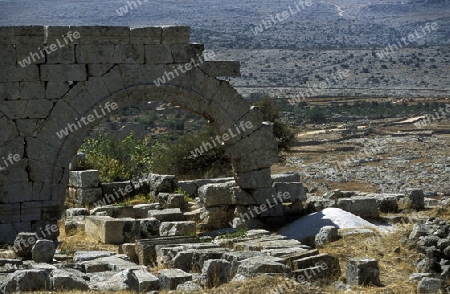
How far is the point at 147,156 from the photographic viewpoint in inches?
1122

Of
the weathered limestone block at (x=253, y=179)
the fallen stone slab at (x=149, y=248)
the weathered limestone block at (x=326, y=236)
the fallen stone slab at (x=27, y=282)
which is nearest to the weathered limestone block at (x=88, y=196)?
the weathered limestone block at (x=253, y=179)

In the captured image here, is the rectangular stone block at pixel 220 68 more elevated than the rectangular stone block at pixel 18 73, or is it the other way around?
the rectangular stone block at pixel 220 68

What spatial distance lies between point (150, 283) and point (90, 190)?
9285mm

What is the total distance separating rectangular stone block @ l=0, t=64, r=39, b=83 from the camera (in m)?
15.1

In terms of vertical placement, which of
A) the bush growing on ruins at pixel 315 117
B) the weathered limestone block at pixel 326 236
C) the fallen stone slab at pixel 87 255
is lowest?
the fallen stone slab at pixel 87 255

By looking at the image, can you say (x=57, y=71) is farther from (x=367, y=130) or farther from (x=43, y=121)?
(x=367, y=130)

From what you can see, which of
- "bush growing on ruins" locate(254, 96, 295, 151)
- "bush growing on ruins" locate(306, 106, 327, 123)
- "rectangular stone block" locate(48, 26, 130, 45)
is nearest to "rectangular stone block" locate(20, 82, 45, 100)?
"rectangular stone block" locate(48, 26, 130, 45)

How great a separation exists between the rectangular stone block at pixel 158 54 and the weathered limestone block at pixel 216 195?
2.61 m

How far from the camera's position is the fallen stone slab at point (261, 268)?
34.6 feet

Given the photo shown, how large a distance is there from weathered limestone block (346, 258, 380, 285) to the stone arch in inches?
227

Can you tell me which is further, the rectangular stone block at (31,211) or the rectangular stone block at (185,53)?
the rectangular stone block at (185,53)

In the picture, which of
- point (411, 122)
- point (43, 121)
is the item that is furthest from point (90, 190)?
point (411, 122)

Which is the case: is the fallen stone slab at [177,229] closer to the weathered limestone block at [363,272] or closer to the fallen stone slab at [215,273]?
the fallen stone slab at [215,273]

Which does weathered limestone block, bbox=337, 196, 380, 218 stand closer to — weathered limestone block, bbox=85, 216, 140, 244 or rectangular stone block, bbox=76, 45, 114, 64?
weathered limestone block, bbox=85, 216, 140, 244
